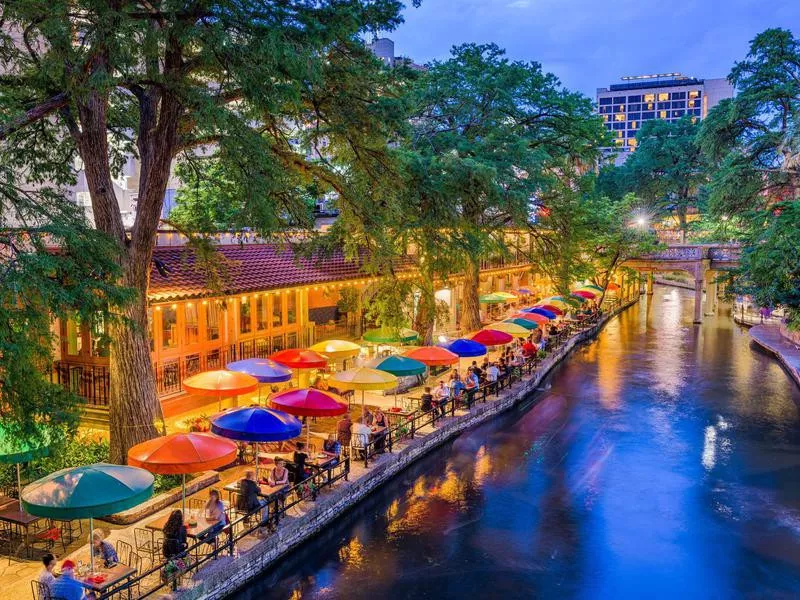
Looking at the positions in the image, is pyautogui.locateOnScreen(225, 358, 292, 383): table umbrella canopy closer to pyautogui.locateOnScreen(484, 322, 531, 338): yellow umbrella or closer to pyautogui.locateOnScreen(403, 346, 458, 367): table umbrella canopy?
pyautogui.locateOnScreen(403, 346, 458, 367): table umbrella canopy

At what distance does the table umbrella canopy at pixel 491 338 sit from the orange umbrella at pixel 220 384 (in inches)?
471

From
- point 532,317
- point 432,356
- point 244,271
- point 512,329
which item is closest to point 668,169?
point 532,317

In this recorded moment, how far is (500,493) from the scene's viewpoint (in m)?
16.4

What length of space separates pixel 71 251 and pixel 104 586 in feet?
17.0

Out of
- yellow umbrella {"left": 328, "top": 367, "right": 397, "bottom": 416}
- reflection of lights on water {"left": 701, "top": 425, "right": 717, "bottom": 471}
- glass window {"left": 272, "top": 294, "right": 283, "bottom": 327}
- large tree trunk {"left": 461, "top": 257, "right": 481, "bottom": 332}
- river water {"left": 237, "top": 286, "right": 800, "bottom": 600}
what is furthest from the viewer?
large tree trunk {"left": 461, "top": 257, "right": 481, "bottom": 332}

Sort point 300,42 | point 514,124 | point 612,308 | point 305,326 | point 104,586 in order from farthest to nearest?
point 612,308 < point 514,124 < point 305,326 < point 300,42 < point 104,586

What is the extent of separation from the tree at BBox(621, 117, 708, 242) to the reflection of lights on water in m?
55.3

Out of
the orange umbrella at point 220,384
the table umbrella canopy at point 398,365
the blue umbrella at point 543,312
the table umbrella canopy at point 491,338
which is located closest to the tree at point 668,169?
the blue umbrella at point 543,312

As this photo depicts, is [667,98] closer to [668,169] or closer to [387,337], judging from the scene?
[668,169]

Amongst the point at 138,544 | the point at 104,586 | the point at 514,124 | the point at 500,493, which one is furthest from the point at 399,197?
the point at 514,124

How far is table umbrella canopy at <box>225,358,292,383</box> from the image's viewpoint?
59.7ft

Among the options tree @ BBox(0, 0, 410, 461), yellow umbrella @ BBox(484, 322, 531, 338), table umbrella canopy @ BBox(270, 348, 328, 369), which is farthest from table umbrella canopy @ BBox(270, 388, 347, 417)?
yellow umbrella @ BBox(484, 322, 531, 338)

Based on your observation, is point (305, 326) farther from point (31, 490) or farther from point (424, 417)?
point (31, 490)

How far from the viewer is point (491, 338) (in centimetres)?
Answer: 2703
